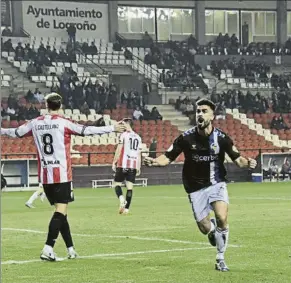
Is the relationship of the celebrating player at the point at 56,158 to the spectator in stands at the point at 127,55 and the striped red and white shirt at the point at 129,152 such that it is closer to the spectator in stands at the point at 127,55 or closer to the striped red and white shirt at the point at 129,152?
the striped red and white shirt at the point at 129,152

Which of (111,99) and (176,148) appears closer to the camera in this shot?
(176,148)

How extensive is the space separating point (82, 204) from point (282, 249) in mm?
13156

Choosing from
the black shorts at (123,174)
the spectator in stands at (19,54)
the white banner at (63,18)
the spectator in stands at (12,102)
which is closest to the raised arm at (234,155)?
the black shorts at (123,174)

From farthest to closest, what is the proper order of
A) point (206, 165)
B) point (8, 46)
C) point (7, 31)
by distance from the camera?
1. point (7, 31)
2. point (8, 46)
3. point (206, 165)

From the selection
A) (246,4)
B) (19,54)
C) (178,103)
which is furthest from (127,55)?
(246,4)

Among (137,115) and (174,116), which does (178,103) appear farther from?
(137,115)

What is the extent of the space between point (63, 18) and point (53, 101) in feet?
141

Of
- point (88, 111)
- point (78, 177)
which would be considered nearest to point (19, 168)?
point (78, 177)

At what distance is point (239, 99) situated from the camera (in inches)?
1914

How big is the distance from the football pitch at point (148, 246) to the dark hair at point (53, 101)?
78.8 inches

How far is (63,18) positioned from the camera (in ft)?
175

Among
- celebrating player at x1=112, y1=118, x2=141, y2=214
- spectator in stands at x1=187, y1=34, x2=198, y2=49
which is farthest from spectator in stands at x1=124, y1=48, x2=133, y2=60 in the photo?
celebrating player at x1=112, y1=118, x2=141, y2=214

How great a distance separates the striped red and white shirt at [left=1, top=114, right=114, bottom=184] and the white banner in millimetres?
41427

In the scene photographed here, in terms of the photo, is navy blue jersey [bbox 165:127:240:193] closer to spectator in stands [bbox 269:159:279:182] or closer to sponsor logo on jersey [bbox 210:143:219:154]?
sponsor logo on jersey [bbox 210:143:219:154]
